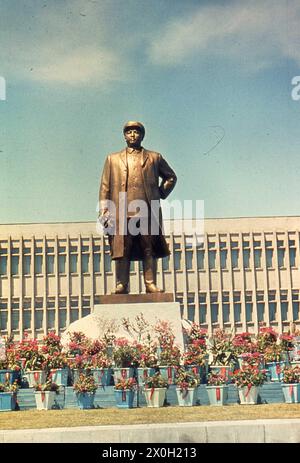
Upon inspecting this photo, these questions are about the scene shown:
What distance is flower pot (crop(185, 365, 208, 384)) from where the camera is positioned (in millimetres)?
11738

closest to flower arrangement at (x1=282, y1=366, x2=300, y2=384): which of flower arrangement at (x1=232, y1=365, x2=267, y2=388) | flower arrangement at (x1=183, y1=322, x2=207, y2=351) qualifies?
flower arrangement at (x1=232, y1=365, x2=267, y2=388)

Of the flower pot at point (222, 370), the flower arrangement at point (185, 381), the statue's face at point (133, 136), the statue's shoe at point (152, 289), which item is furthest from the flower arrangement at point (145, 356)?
the statue's face at point (133, 136)

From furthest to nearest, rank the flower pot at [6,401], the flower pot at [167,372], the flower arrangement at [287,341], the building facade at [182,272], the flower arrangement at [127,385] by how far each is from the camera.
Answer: the building facade at [182,272] → the flower arrangement at [287,341] → the flower pot at [167,372] → the flower pot at [6,401] → the flower arrangement at [127,385]

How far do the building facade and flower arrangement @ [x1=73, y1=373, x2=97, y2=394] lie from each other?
3205 cm

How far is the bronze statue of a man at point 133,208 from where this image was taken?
13.9 meters

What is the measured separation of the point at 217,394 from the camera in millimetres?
11039

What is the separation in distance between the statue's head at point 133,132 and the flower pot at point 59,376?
445 centimetres

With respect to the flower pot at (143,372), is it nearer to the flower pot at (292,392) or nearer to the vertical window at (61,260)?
the flower pot at (292,392)

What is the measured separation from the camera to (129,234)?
45.6ft

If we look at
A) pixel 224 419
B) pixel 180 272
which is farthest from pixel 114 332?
pixel 180 272

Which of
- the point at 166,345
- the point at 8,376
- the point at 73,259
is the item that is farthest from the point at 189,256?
the point at 8,376

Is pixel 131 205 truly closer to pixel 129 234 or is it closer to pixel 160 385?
pixel 129 234

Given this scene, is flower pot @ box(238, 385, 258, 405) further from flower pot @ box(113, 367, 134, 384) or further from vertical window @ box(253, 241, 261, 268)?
vertical window @ box(253, 241, 261, 268)
